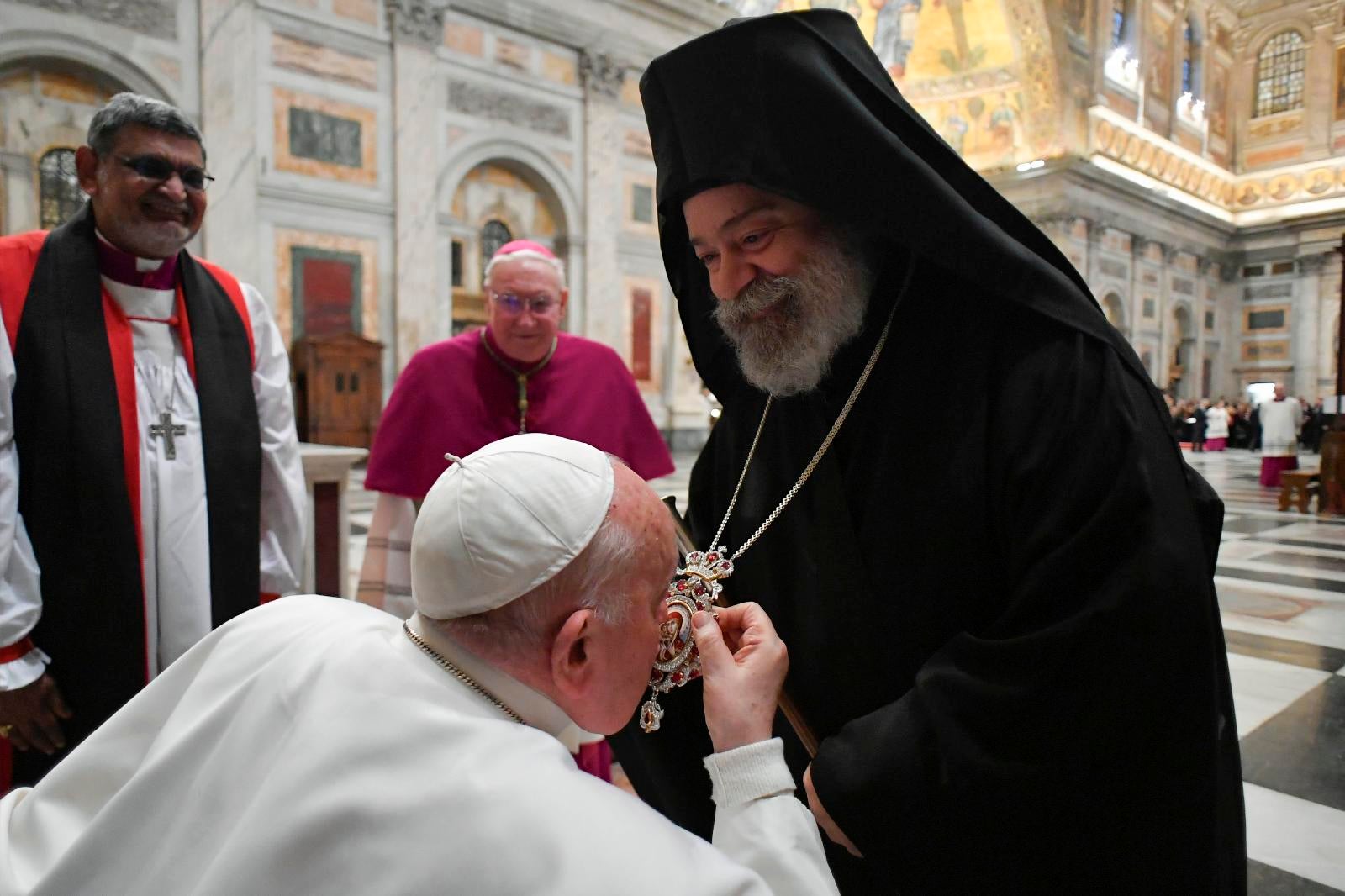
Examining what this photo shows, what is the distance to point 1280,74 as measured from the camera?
2817 centimetres

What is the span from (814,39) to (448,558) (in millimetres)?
1025

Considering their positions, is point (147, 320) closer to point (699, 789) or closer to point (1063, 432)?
point (699, 789)

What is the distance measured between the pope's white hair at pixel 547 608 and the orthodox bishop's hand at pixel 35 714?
5.36 ft

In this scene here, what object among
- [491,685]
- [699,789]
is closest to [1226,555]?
[699,789]

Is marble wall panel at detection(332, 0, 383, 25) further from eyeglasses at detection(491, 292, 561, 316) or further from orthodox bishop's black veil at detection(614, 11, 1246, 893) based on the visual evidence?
orthodox bishop's black veil at detection(614, 11, 1246, 893)

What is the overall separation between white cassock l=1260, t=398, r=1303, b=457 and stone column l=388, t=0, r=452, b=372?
1151cm

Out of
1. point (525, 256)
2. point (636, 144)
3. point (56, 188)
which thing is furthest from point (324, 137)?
point (525, 256)

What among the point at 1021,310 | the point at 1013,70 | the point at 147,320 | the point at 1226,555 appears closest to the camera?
the point at 1021,310

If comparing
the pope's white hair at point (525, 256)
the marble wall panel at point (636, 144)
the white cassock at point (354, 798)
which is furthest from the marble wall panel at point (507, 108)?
the white cassock at point (354, 798)

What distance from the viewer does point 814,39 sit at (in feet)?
4.65

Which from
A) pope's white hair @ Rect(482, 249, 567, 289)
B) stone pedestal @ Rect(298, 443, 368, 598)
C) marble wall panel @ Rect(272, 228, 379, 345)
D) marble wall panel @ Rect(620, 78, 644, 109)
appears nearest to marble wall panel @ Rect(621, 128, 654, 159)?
marble wall panel @ Rect(620, 78, 644, 109)

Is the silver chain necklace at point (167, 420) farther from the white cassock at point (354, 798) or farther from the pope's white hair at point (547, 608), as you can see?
the pope's white hair at point (547, 608)

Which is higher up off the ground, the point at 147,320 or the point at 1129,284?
the point at 1129,284

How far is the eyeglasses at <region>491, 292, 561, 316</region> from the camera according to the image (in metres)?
3.16
